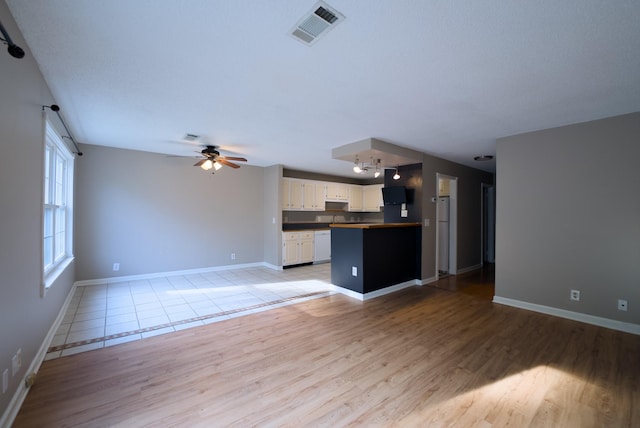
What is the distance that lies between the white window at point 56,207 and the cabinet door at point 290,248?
372 centimetres

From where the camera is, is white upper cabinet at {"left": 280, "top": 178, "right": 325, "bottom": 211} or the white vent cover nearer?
the white vent cover

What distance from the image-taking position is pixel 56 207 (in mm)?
3379

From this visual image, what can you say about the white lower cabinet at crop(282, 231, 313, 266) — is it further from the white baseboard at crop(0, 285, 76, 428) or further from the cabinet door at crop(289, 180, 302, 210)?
the white baseboard at crop(0, 285, 76, 428)

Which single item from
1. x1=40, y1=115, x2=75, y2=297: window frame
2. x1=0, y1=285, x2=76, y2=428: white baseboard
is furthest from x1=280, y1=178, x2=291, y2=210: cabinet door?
x1=0, y1=285, x2=76, y2=428: white baseboard

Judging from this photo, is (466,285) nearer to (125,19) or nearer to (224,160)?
(224,160)

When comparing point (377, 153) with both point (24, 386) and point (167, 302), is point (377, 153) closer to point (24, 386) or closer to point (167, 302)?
point (167, 302)

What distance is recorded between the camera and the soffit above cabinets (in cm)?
405

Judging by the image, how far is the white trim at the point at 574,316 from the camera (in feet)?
9.80

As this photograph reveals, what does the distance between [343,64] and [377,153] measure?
2336mm

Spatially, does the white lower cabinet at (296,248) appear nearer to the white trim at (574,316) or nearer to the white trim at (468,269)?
the white trim at (468,269)

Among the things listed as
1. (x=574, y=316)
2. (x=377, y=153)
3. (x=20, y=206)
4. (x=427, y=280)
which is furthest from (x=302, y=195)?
(x=574, y=316)

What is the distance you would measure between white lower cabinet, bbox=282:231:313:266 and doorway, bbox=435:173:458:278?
3047 mm

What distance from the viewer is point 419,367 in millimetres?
2299

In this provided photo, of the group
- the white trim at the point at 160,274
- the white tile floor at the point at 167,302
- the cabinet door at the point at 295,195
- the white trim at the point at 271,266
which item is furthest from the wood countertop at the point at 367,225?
the white trim at the point at 160,274
